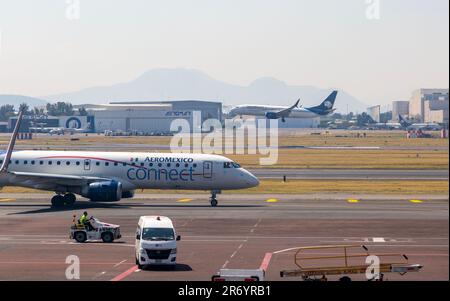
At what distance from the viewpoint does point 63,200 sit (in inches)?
2635

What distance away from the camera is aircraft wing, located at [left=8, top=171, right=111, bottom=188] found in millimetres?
66312

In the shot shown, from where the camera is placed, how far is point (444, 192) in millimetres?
80250

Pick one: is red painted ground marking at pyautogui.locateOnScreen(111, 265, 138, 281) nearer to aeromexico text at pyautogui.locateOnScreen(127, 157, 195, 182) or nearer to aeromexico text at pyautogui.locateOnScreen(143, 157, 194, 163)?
aeromexico text at pyautogui.locateOnScreen(127, 157, 195, 182)

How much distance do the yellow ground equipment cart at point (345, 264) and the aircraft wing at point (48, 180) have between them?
28.1 metres

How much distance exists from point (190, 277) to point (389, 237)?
18.1 m

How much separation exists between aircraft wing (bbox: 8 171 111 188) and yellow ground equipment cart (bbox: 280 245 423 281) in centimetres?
2809

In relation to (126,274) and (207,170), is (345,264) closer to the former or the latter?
(126,274)

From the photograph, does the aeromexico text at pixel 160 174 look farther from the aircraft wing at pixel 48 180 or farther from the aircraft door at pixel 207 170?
the aircraft wing at pixel 48 180

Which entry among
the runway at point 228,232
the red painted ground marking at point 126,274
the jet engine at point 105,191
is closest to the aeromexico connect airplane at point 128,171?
the jet engine at point 105,191

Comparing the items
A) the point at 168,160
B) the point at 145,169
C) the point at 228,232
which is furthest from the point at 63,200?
the point at 228,232

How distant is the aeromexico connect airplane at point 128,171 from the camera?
222ft

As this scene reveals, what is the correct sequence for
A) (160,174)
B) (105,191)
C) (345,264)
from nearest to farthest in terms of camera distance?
(345,264)
(105,191)
(160,174)

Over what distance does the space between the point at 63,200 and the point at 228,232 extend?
20.1 m
